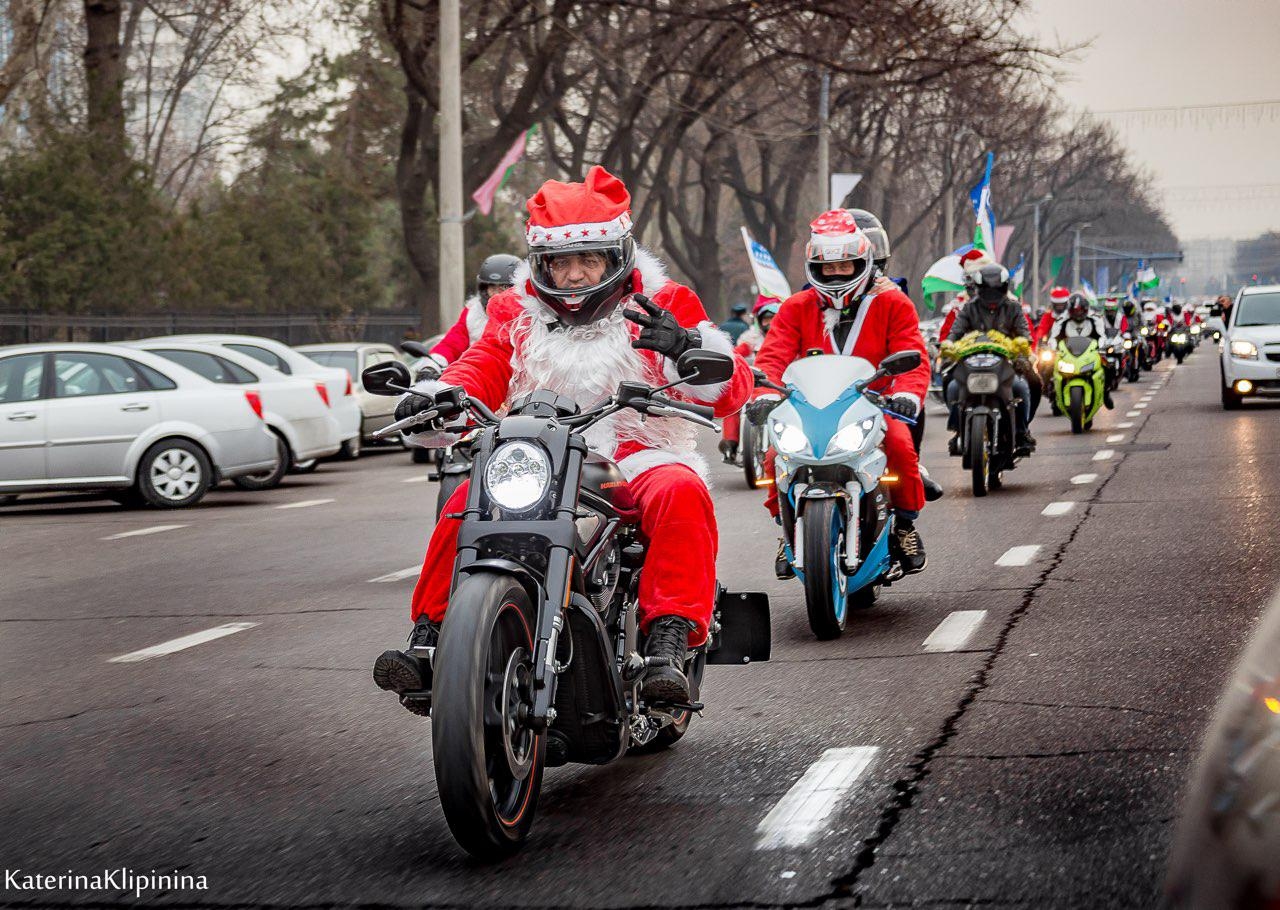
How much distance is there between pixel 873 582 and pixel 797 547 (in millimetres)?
829

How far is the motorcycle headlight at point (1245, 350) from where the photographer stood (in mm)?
25766

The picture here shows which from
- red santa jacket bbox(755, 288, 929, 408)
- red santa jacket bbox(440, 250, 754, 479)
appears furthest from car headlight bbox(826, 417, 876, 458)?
red santa jacket bbox(440, 250, 754, 479)

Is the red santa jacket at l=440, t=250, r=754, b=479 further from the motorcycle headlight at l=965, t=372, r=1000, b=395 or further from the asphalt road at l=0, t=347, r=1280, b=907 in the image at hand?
the motorcycle headlight at l=965, t=372, r=1000, b=395

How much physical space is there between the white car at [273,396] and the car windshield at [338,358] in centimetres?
516

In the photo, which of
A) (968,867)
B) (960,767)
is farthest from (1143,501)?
(968,867)

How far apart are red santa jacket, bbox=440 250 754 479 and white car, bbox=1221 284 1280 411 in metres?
21.7

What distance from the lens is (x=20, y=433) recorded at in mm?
16297

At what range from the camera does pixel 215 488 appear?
→ 772 inches

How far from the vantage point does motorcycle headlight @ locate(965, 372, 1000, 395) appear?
1452cm

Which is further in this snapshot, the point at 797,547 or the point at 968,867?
the point at 797,547

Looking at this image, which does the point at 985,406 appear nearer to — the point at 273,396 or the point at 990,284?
the point at 990,284

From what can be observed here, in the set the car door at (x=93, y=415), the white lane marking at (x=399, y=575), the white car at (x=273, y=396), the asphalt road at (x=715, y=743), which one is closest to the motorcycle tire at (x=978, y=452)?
the asphalt road at (x=715, y=743)

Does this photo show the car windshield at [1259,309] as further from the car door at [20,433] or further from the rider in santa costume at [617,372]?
the rider in santa costume at [617,372]

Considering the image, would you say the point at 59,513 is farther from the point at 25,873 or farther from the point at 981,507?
the point at 25,873
